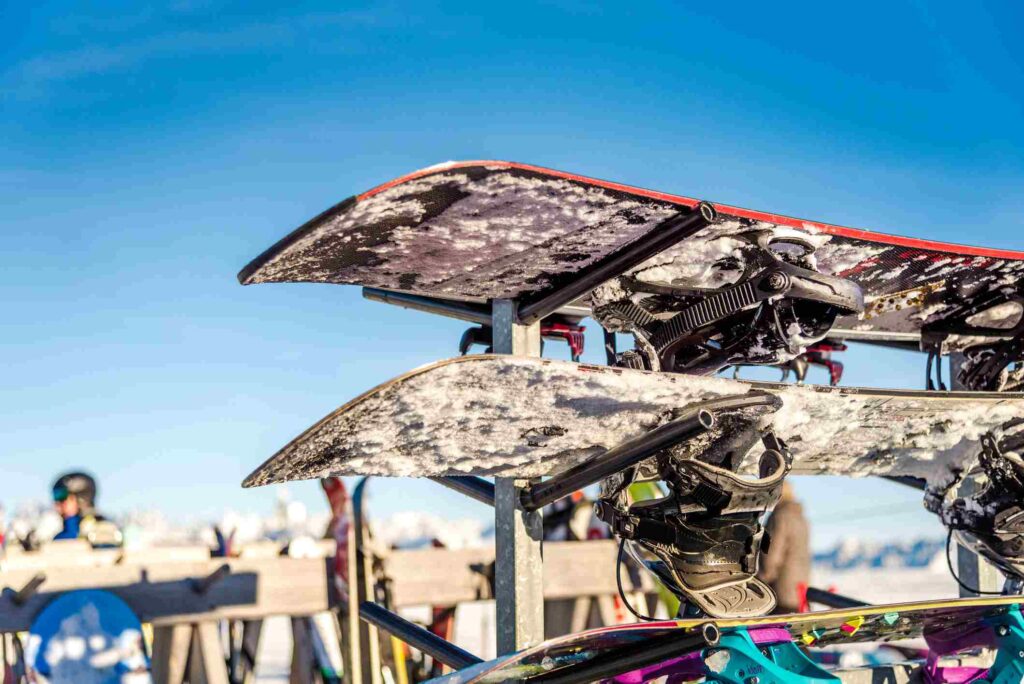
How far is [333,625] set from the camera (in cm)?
503

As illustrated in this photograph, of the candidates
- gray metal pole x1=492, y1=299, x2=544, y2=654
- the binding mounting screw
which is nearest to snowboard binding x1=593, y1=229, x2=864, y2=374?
the binding mounting screw

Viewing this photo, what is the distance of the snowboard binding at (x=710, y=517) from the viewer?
3.50 metres

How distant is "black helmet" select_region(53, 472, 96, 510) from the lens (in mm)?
5172

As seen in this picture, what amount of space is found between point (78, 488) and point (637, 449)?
3223 mm

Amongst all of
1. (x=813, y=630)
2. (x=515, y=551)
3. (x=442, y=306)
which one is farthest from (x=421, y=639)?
(x=813, y=630)

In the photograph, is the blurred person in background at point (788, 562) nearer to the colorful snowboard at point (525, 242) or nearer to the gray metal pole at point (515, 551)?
the colorful snowboard at point (525, 242)

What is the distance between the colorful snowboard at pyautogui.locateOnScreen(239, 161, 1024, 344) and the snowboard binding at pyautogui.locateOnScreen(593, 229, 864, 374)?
30 millimetres

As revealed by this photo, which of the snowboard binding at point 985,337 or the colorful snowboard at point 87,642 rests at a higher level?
the snowboard binding at point 985,337

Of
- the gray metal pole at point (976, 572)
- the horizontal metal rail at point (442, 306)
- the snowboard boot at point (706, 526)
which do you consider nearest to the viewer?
the snowboard boot at point (706, 526)

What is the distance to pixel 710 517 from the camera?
11.6 feet

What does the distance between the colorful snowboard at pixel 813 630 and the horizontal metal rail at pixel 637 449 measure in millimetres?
484

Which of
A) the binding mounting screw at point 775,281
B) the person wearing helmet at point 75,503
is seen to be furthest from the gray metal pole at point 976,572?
the person wearing helmet at point 75,503

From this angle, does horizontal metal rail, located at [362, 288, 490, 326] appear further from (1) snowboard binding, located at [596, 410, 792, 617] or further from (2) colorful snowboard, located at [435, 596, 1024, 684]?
(2) colorful snowboard, located at [435, 596, 1024, 684]

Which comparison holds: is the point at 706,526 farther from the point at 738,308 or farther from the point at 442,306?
the point at 442,306
